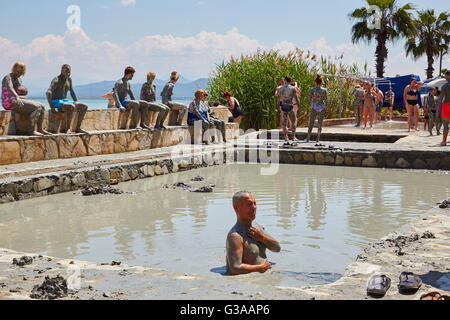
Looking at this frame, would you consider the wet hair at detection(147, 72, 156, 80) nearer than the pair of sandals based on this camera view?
No

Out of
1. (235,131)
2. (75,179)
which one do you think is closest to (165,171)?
(75,179)

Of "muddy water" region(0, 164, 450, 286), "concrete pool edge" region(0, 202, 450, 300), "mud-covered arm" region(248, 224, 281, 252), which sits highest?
"mud-covered arm" region(248, 224, 281, 252)

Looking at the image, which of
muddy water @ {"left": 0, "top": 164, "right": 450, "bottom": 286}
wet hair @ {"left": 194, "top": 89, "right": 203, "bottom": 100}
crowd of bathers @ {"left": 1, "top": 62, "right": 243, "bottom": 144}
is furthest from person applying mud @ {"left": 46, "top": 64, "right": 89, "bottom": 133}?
wet hair @ {"left": 194, "top": 89, "right": 203, "bottom": 100}

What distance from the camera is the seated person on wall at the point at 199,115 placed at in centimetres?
1562

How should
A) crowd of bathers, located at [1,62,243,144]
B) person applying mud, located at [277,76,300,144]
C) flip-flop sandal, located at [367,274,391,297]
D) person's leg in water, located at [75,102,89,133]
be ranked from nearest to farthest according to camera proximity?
1. flip-flop sandal, located at [367,274,391,297]
2. crowd of bathers, located at [1,62,243,144]
3. person's leg in water, located at [75,102,89,133]
4. person applying mud, located at [277,76,300,144]

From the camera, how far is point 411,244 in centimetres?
577

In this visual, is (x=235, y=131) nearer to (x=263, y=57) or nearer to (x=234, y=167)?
(x=234, y=167)

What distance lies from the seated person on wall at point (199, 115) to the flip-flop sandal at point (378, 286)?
38.1 feet

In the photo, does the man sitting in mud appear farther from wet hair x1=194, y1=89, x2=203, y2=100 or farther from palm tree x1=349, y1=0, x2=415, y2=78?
palm tree x1=349, y1=0, x2=415, y2=78

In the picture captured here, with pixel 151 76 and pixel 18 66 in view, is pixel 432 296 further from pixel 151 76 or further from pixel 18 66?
pixel 151 76

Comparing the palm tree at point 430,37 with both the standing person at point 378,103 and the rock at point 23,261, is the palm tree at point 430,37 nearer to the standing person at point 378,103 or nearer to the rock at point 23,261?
the standing person at point 378,103

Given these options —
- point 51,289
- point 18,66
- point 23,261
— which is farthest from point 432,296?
point 18,66

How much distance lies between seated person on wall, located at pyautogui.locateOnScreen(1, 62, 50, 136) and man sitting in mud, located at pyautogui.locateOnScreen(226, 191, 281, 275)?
24.2 feet

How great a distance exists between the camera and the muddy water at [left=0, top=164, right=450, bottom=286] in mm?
6168
